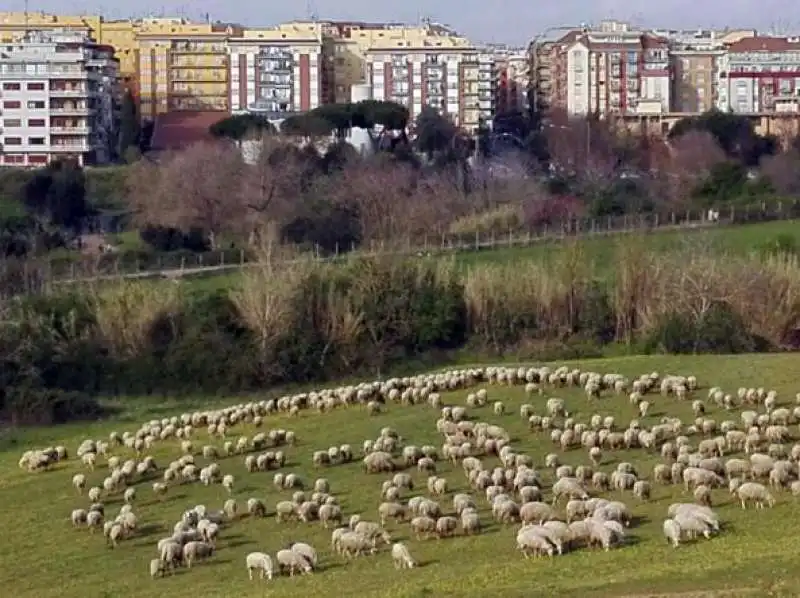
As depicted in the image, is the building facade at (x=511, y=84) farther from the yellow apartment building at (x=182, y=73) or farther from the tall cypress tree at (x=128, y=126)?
the tall cypress tree at (x=128, y=126)

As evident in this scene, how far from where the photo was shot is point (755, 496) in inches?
917

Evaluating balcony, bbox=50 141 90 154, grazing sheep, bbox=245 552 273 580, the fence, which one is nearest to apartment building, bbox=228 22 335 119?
balcony, bbox=50 141 90 154

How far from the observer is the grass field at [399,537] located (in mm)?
18781

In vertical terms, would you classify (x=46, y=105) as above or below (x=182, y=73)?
below

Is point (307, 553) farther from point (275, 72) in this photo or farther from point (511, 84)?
point (511, 84)

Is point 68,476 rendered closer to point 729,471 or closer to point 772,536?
point 729,471

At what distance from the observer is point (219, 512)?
2645 cm

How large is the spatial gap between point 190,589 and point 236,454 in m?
11.2

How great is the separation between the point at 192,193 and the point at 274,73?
1846 inches

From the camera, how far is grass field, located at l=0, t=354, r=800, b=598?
1878cm

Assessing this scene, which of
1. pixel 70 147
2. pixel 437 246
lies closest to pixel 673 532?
pixel 437 246

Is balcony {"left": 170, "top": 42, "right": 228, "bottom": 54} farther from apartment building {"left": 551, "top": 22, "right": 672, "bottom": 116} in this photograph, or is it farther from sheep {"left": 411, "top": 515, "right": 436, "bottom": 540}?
sheep {"left": 411, "top": 515, "right": 436, "bottom": 540}

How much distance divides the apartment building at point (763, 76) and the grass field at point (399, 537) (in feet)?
295

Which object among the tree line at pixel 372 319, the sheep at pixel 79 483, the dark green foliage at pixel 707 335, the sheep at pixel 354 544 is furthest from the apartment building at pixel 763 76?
the sheep at pixel 354 544
